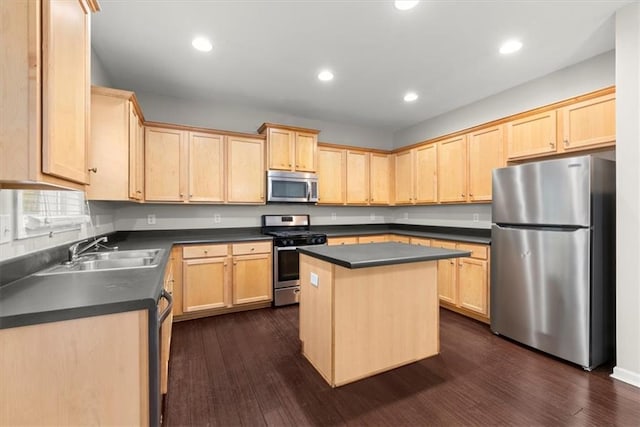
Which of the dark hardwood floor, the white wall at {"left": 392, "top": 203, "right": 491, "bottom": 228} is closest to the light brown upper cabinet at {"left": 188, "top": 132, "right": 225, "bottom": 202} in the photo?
the dark hardwood floor

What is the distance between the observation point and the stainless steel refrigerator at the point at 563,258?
228cm

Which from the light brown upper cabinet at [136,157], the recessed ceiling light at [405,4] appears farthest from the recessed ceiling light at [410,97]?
the light brown upper cabinet at [136,157]

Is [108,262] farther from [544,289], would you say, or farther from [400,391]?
[544,289]

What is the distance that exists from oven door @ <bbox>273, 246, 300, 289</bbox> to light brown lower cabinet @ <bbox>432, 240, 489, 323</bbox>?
1.95m

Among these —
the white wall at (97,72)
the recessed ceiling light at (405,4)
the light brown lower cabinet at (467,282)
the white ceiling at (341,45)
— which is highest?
the white ceiling at (341,45)

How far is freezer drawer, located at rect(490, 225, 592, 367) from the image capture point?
2.29 metres

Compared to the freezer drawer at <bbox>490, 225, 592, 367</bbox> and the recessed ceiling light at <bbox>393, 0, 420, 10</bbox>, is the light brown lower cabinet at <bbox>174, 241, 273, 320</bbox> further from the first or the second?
the recessed ceiling light at <bbox>393, 0, 420, 10</bbox>

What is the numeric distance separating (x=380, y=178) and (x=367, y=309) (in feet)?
10.5

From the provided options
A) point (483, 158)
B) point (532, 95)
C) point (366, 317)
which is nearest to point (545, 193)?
point (483, 158)

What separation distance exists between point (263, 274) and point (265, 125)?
2018 mm

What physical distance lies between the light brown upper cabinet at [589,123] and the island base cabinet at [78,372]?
3.71m

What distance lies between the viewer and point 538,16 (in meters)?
2.17

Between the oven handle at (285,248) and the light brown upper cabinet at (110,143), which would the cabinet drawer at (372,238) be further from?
the light brown upper cabinet at (110,143)

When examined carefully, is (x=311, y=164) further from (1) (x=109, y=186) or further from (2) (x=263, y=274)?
(1) (x=109, y=186)
